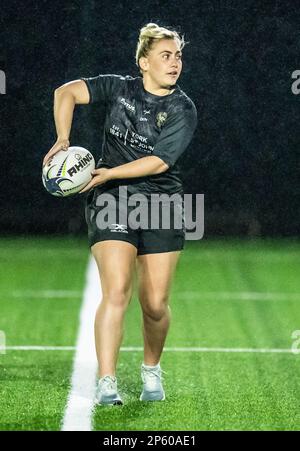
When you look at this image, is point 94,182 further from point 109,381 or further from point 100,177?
point 109,381

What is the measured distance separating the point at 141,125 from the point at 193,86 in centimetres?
640

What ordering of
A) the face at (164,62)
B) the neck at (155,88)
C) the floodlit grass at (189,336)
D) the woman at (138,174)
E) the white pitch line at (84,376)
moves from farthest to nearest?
the neck at (155,88)
the face at (164,62)
the woman at (138,174)
the floodlit grass at (189,336)
the white pitch line at (84,376)

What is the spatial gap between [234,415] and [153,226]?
998mm

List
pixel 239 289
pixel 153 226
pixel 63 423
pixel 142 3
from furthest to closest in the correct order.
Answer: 1. pixel 142 3
2. pixel 239 289
3. pixel 153 226
4. pixel 63 423

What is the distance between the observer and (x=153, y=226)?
19.6ft

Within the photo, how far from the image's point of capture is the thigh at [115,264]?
5.84 m

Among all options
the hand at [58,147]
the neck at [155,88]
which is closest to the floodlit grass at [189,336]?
the hand at [58,147]

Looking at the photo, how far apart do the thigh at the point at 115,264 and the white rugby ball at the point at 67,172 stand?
1.02 ft

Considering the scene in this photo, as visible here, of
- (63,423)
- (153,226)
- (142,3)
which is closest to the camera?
(63,423)

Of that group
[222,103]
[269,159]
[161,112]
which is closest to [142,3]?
[222,103]

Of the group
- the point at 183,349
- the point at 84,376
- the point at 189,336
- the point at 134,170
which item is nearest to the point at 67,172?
the point at 134,170

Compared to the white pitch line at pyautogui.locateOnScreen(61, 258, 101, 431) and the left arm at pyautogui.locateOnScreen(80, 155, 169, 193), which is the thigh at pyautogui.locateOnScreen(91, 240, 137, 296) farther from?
the white pitch line at pyautogui.locateOnScreen(61, 258, 101, 431)

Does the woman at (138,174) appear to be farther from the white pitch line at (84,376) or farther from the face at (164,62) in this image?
the white pitch line at (84,376)

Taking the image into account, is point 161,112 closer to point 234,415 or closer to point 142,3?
point 234,415
